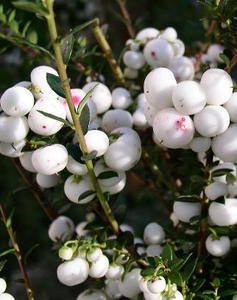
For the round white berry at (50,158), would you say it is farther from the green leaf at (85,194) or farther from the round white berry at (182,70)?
the round white berry at (182,70)

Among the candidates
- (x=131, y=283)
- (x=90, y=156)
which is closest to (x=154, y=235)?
(x=131, y=283)

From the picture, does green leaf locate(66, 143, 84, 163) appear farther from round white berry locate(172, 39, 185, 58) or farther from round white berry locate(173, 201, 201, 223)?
round white berry locate(172, 39, 185, 58)

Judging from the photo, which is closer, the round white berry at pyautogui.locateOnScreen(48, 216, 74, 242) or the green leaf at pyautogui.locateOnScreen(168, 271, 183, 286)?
the green leaf at pyautogui.locateOnScreen(168, 271, 183, 286)

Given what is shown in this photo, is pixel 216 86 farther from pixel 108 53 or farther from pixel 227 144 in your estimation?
pixel 108 53

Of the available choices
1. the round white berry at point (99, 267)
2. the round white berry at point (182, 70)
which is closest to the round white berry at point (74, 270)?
the round white berry at point (99, 267)

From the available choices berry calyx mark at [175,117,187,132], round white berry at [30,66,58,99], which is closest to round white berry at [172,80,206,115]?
berry calyx mark at [175,117,187,132]

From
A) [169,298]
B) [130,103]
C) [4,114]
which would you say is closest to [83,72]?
[130,103]

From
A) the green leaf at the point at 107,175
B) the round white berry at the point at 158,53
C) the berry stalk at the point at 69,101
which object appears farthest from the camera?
the round white berry at the point at 158,53

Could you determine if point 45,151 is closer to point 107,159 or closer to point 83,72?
point 107,159
